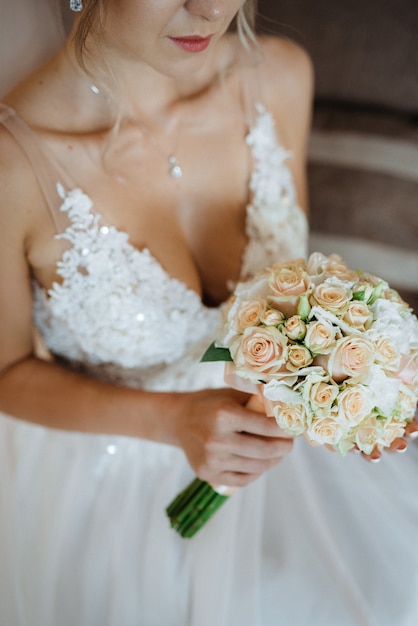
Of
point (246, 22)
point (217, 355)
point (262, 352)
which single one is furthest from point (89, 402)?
point (246, 22)

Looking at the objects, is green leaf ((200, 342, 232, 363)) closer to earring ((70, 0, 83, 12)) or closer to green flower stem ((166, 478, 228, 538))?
green flower stem ((166, 478, 228, 538))

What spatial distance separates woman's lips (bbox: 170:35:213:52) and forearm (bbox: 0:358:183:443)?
1.81 feet

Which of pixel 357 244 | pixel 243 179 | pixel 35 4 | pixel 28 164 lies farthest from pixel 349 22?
pixel 28 164

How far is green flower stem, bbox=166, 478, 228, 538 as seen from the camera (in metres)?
0.99

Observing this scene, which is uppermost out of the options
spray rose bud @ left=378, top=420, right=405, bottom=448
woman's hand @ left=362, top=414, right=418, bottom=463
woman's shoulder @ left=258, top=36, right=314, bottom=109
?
woman's shoulder @ left=258, top=36, right=314, bottom=109

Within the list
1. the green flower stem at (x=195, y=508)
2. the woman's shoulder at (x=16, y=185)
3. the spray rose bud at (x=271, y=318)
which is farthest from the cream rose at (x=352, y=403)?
the woman's shoulder at (x=16, y=185)

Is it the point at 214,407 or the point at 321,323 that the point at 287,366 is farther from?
the point at 214,407

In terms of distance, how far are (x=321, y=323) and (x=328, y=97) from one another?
127cm

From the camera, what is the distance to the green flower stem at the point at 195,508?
99cm

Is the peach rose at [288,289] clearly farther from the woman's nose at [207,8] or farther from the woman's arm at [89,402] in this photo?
the woman's nose at [207,8]

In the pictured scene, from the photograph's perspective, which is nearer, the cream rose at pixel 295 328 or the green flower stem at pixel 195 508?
the cream rose at pixel 295 328

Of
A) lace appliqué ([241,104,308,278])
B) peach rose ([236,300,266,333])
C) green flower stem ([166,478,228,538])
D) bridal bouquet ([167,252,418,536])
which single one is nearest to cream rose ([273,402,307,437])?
bridal bouquet ([167,252,418,536])

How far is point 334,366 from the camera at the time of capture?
0.71 metres

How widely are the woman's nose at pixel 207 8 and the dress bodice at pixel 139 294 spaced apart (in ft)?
1.09
